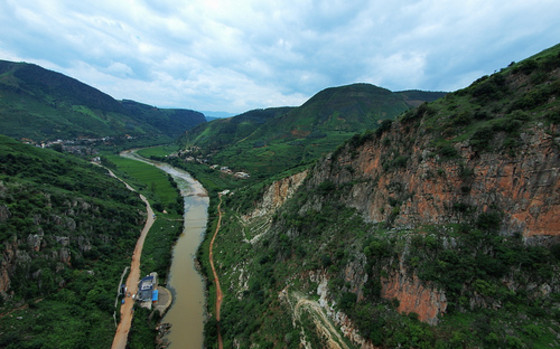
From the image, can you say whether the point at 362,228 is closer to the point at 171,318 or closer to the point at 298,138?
the point at 171,318

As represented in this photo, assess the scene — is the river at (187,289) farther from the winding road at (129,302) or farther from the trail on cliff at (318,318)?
the trail on cliff at (318,318)

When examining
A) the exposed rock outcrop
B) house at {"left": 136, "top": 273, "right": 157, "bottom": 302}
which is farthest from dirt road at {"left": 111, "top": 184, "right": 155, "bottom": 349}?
the exposed rock outcrop

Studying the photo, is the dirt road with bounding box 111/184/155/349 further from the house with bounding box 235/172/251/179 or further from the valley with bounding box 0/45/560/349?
the house with bounding box 235/172/251/179

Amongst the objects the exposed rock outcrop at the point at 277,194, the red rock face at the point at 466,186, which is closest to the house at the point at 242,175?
the exposed rock outcrop at the point at 277,194

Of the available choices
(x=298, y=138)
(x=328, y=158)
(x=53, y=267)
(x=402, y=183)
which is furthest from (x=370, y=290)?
(x=298, y=138)

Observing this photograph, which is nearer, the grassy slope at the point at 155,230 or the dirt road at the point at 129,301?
the dirt road at the point at 129,301

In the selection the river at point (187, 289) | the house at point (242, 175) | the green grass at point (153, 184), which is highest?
the house at point (242, 175)
